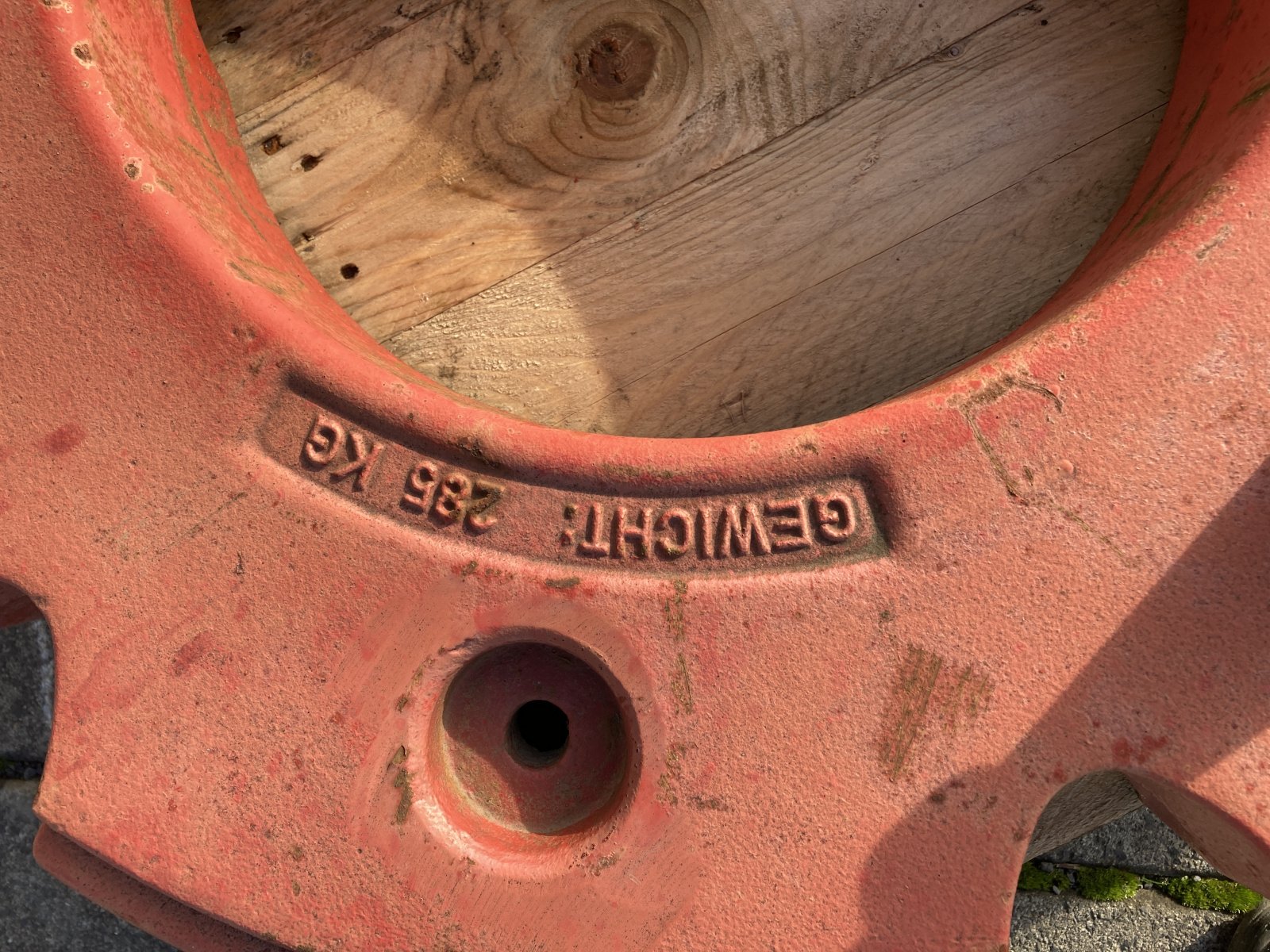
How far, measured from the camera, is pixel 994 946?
713 mm

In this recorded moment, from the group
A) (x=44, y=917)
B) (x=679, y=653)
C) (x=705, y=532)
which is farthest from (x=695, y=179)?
(x=44, y=917)

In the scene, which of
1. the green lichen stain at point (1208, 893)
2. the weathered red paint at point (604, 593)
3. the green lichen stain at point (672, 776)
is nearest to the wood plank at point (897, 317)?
the weathered red paint at point (604, 593)

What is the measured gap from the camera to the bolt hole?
85 centimetres

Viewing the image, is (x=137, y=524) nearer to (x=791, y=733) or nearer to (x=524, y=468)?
(x=524, y=468)

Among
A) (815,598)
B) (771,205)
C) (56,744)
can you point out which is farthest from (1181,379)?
(56,744)

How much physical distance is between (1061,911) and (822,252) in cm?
107

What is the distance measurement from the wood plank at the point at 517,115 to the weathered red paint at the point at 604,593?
7.8 inches

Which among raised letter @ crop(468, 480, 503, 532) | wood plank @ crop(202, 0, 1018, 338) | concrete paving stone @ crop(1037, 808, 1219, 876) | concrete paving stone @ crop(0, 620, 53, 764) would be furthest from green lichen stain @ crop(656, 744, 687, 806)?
concrete paving stone @ crop(0, 620, 53, 764)

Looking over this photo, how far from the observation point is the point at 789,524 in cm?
76

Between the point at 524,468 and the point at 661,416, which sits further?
the point at 661,416

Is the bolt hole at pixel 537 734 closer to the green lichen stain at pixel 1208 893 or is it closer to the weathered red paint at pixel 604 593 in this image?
the weathered red paint at pixel 604 593

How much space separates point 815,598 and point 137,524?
651 millimetres

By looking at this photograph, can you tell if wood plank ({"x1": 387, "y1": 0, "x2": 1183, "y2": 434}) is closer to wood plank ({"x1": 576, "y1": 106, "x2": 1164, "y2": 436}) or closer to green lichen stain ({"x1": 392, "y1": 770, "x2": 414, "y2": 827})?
wood plank ({"x1": 576, "y1": 106, "x2": 1164, "y2": 436})

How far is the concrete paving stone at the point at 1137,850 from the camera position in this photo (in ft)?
4.15
